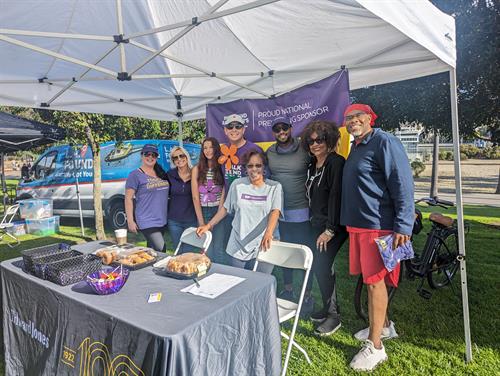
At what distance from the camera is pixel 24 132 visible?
5.11 m

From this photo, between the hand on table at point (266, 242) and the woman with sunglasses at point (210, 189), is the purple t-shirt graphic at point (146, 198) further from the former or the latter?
the hand on table at point (266, 242)

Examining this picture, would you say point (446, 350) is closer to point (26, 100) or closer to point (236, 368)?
point (236, 368)

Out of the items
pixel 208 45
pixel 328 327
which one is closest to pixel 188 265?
pixel 328 327

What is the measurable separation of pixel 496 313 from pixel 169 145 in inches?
249

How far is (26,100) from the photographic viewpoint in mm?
4152

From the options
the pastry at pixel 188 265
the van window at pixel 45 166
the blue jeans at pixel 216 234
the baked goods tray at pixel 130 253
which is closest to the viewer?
the pastry at pixel 188 265

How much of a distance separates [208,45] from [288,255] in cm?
233

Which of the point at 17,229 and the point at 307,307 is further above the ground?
the point at 17,229

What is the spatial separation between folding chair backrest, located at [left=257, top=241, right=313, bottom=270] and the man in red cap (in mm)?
395

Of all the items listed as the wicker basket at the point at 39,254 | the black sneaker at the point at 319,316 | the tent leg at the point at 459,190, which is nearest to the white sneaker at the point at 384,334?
the black sneaker at the point at 319,316

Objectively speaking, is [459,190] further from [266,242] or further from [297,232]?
[266,242]

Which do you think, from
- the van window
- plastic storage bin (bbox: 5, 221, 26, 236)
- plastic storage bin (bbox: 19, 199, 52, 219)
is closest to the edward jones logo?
plastic storage bin (bbox: 19, 199, 52, 219)

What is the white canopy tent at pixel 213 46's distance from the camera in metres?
2.26

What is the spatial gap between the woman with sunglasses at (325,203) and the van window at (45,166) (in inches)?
286
